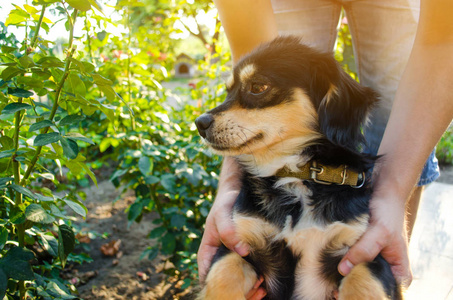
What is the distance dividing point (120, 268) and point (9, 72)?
2.16 m

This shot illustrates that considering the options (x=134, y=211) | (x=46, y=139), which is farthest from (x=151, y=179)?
(x=46, y=139)

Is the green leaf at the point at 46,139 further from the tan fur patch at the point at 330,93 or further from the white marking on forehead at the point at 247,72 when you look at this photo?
the tan fur patch at the point at 330,93

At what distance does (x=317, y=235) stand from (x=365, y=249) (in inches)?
7.8

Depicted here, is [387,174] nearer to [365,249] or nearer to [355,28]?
[365,249]

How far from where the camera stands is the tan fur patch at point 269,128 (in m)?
1.79

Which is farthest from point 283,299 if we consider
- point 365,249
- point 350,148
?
point 350,148

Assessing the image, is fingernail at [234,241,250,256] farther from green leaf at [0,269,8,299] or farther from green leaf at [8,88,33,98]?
green leaf at [8,88,33,98]

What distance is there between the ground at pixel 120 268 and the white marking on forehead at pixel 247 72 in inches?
59.3

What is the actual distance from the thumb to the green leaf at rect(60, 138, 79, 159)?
1.13 meters

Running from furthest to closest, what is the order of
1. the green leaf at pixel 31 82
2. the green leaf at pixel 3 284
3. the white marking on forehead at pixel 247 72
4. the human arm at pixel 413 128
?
1. the white marking on forehead at pixel 247 72
2. the human arm at pixel 413 128
3. the green leaf at pixel 31 82
4. the green leaf at pixel 3 284

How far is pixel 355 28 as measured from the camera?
253cm

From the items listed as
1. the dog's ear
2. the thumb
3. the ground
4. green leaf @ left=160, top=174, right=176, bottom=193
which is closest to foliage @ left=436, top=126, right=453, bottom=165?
the ground

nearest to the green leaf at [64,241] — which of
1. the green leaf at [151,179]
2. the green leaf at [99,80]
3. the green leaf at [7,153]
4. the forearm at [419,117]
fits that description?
the green leaf at [7,153]

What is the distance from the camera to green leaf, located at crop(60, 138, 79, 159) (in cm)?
133
